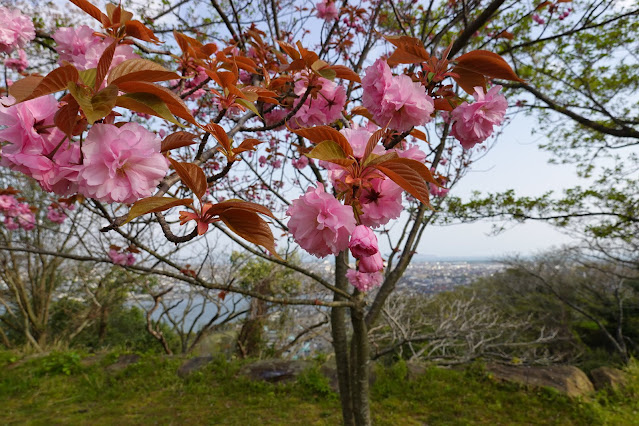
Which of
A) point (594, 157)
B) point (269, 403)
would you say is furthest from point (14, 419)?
point (594, 157)

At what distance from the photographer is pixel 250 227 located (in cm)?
50

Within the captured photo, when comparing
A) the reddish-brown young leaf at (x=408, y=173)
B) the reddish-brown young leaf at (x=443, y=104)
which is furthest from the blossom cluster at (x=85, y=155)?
the reddish-brown young leaf at (x=443, y=104)

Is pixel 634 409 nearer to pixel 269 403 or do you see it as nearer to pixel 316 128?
pixel 269 403

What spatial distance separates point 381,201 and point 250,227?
0.26 m

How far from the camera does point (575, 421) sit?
117 inches

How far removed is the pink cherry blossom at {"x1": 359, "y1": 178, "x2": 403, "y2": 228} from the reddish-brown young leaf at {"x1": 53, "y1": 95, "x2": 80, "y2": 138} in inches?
17.5

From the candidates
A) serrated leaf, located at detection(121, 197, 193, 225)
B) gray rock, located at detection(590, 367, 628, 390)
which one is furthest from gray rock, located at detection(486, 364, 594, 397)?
serrated leaf, located at detection(121, 197, 193, 225)

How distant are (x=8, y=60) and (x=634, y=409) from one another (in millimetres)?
5633

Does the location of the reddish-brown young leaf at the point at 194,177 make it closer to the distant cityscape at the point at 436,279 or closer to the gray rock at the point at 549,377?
the gray rock at the point at 549,377

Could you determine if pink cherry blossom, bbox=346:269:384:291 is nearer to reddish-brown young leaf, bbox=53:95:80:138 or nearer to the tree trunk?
the tree trunk

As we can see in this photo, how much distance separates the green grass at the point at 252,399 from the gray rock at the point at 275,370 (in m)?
0.12

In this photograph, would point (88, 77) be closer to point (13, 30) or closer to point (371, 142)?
point (371, 142)

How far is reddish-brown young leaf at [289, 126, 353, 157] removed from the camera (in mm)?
531

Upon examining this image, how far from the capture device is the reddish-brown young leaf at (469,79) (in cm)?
68
